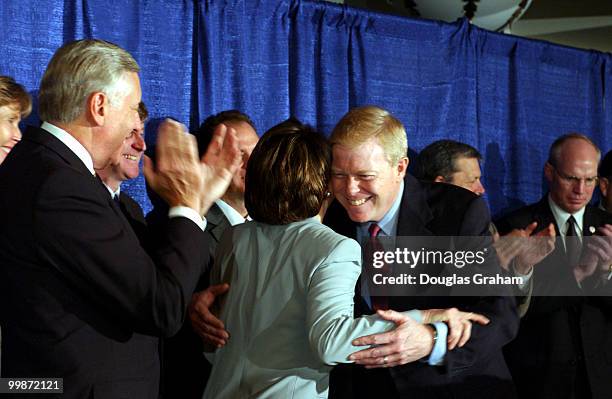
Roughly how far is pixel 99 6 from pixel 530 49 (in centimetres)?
210

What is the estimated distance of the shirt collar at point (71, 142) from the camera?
1587mm

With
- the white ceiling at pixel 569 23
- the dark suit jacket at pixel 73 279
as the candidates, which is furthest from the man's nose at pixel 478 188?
the dark suit jacket at pixel 73 279

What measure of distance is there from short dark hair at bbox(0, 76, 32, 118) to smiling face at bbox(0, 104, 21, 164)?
1 cm

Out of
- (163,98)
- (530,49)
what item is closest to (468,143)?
(530,49)

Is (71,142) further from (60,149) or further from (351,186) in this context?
(351,186)

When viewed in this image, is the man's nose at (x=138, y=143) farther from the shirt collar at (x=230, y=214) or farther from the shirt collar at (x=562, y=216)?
the shirt collar at (x=562, y=216)

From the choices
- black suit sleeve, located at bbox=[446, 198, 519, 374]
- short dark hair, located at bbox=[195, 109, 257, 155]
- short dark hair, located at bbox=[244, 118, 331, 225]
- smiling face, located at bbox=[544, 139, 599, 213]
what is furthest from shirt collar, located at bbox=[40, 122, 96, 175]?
smiling face, located at bbox=[544, 139, 599, 213]

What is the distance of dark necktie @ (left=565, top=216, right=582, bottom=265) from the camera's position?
312 centimetres

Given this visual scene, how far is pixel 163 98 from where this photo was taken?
276 centimetres

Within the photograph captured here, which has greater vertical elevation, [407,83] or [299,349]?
[407,83]

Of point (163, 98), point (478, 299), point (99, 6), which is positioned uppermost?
point (99, 6)

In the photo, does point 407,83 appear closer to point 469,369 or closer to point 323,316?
point 469,369

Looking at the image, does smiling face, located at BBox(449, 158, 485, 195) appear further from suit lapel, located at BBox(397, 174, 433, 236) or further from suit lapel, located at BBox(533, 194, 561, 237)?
suit lapel, located at BBox(397, 174, 433, 236)

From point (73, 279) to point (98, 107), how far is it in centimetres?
37
